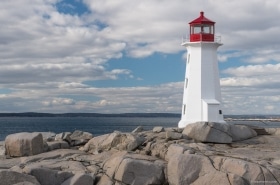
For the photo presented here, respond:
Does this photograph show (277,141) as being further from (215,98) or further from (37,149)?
(37,149)

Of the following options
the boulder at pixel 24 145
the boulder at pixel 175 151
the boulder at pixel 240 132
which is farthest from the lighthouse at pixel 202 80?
the boulder at pixel 24 145

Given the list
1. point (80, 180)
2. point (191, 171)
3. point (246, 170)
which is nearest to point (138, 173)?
point (191, 171)

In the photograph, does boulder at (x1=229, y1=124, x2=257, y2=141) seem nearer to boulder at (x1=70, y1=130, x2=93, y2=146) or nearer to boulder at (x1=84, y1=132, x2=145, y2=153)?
boulder at (x1=84, y1=132, x2=145, y2=153)

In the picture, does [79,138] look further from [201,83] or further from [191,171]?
[191,171]

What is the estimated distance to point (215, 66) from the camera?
24.8 m

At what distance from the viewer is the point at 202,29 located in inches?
995

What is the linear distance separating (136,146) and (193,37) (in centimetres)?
912

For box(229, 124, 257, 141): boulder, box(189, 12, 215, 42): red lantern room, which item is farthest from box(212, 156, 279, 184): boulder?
box(189, 12, 215, 42): red lantern room

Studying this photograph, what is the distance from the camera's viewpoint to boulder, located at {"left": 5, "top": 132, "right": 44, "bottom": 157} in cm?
1798

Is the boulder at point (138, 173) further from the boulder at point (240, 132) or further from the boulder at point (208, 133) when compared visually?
the boulder at point (240, 132)

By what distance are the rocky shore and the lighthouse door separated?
8.91 ft

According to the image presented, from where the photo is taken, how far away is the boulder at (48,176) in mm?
14188

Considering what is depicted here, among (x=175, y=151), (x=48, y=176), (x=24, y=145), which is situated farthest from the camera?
(x=24, y=145)

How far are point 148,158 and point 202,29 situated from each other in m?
11.2
